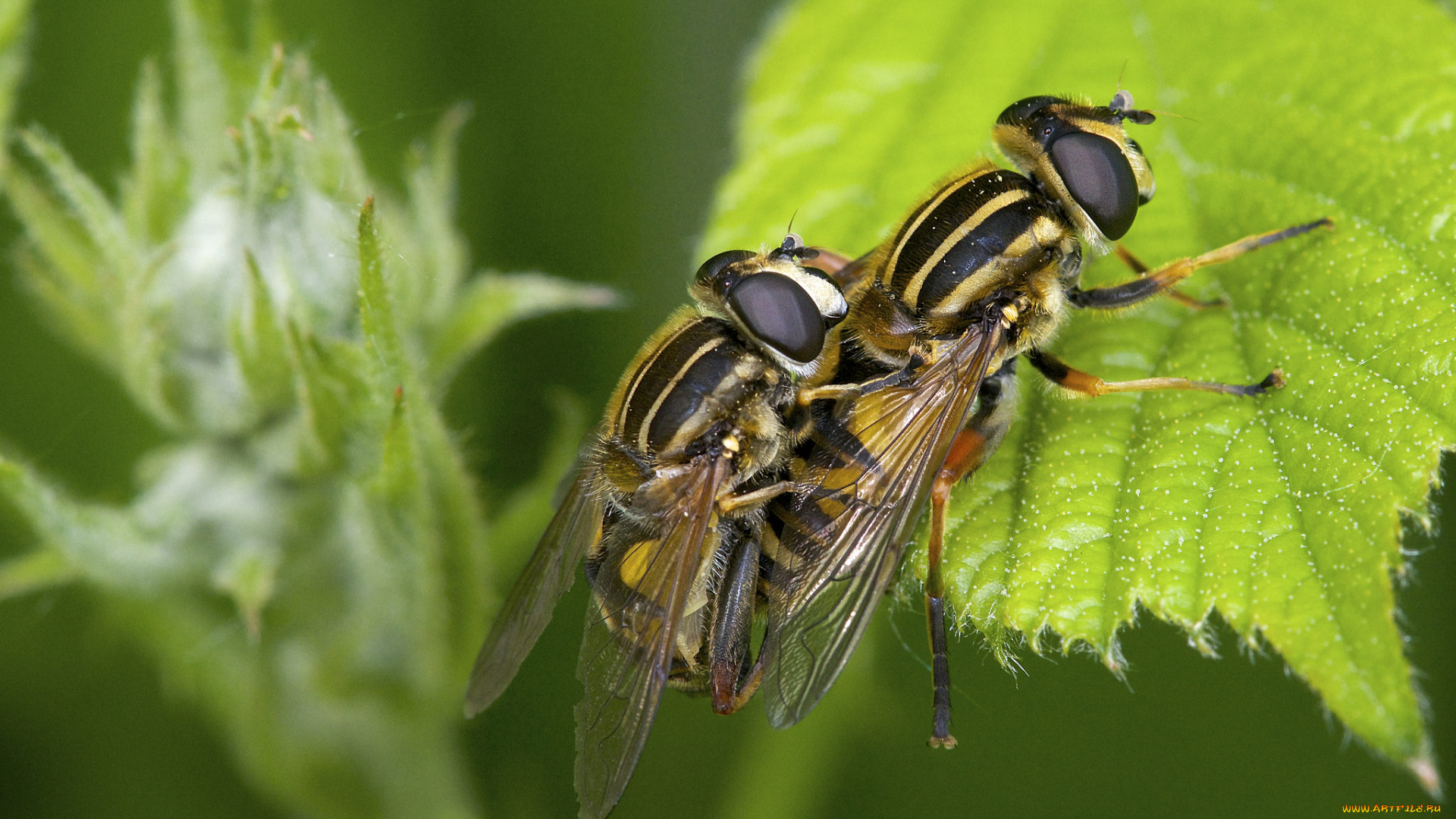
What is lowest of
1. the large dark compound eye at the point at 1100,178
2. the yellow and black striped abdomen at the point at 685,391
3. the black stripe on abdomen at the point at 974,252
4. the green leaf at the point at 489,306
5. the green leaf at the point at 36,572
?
the green leaf at the point at 36,572

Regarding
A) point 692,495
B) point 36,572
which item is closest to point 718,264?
point 692,495

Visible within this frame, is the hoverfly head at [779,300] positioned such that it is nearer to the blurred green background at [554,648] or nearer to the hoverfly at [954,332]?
the hoverfly at [954,332]

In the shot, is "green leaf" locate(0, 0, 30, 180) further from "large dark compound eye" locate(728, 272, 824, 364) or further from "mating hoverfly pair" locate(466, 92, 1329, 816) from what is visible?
"large dark compound eye" locate(728, 272, 824, 364)

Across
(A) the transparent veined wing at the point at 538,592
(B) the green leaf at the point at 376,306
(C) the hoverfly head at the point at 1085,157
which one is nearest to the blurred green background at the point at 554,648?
(A) the transparent veined wing at the point at 538,592

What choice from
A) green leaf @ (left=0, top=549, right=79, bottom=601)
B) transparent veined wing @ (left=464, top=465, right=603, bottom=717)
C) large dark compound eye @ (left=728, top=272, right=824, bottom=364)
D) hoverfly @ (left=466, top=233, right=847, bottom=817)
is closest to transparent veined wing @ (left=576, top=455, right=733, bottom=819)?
hoverfly @ (left=466, top=233, right=847, bottom=817)

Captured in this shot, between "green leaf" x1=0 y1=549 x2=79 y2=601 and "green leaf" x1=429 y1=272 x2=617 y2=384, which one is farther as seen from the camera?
"green leaf" x1=429 y1=272 x2=617 y2=384

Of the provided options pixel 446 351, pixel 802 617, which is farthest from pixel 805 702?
pixel 446 351
